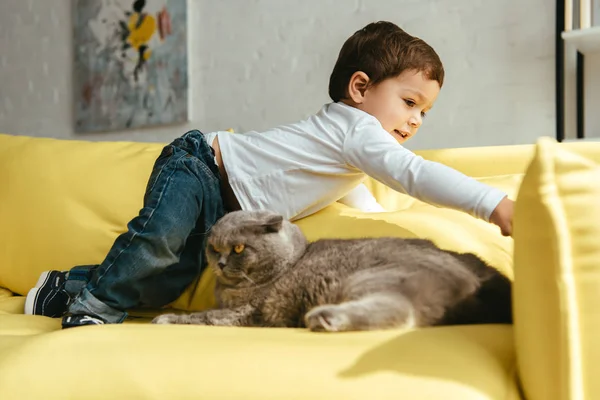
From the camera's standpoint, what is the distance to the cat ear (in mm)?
1045

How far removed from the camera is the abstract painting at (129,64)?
8.21 ft

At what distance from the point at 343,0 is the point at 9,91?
1.86 metres

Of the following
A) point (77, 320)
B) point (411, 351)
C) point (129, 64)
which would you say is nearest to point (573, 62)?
point (411, 351)

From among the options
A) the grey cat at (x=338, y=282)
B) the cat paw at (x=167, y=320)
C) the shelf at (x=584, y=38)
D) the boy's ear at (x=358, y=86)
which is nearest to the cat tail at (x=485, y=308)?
the grey cat at (x=338, y=282)

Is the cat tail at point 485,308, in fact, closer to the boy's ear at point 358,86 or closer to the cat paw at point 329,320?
the cat paw at point 329,320

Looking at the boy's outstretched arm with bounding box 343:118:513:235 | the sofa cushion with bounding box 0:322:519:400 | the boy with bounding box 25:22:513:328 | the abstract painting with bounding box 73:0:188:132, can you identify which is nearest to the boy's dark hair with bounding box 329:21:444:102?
the boy with bounding box 25:22:513:328

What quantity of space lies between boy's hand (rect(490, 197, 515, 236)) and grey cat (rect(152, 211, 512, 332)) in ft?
0.22

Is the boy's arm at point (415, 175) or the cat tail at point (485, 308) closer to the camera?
the cat tail at point (485, 308)

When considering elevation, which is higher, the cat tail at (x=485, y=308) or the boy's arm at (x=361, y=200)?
the boy's arm at (x=361, y=200)

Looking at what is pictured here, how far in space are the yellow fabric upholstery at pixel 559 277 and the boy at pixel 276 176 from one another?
0.40 metres

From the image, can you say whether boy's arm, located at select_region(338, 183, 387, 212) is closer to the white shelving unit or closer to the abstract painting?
the white shelving unit

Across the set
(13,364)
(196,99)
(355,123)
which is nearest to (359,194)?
(355,123)

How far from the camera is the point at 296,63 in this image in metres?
2.27

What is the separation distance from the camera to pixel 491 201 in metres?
1.00
